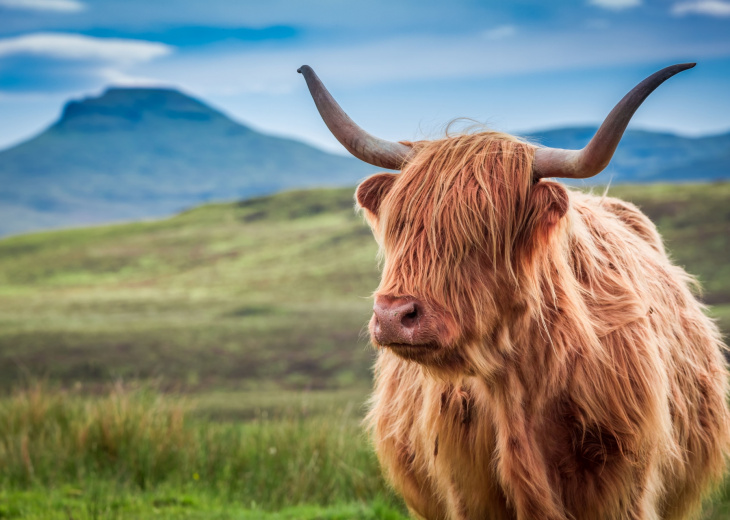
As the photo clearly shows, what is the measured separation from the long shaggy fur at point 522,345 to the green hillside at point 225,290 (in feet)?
1.81

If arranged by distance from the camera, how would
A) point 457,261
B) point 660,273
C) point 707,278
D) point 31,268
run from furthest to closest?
1. point 31,268
2. point 707,278
3. point 660,273
4. point 457,261

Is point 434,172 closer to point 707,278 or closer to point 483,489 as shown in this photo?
point 483,489

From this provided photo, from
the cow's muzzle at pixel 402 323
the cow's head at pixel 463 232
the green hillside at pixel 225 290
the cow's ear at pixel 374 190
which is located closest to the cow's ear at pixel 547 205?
the cow's head at pixel 463 232

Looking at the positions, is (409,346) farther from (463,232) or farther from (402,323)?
(463,232)

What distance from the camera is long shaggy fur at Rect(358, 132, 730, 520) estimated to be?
2338 millimetres

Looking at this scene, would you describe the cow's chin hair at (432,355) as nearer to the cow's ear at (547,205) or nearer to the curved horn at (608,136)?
the cow's ear at (547,205)

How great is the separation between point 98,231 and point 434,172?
37.2 metres

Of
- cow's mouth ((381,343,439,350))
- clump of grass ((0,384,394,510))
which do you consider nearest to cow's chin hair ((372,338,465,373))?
cow's mouth ((381,343,439,350))

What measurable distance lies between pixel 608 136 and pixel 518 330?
76 centimetres

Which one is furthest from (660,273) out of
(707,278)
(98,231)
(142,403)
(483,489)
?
(98,231)

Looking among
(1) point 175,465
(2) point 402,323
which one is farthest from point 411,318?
(1) point 175,465

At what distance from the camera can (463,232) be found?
2.33 m

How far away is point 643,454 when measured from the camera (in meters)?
2.63

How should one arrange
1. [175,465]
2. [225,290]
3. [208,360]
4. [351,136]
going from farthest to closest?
[225,290] < [208,360] < [175,465] < [351,136]
